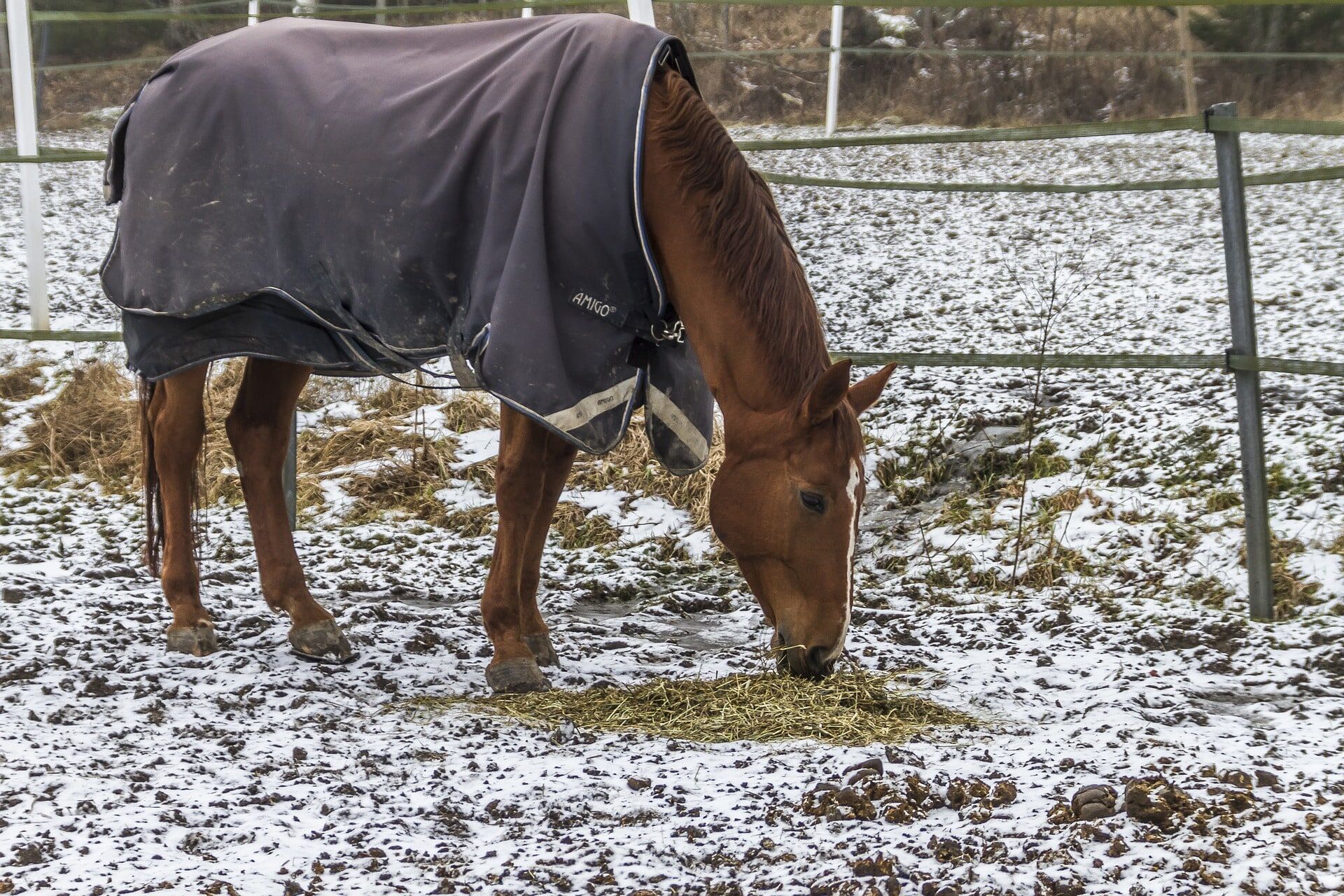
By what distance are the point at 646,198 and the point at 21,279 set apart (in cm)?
602

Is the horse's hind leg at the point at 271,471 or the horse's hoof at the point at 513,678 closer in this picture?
the horse's hoof at the point at 513,678

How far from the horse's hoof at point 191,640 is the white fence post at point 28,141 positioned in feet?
11.1

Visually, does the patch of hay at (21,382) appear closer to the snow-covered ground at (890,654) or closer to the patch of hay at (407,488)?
the snow-covered ground at (890,654)

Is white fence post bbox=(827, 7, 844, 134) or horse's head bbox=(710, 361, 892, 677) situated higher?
white fence post bbox=(827, 7, 844, 134)

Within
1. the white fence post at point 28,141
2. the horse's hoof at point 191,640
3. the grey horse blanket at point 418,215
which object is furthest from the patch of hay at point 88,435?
the grey horse blanket at point 418,215

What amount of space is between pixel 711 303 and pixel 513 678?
1139mm

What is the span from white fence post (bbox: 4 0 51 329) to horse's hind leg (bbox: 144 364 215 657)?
2899 mm

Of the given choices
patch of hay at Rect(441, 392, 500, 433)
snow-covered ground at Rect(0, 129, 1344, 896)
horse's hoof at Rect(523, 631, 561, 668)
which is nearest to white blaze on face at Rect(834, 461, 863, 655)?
snow-covered ground at Rect(0, 129, 1344, 896)

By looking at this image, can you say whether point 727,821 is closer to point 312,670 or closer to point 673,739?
point 673,739

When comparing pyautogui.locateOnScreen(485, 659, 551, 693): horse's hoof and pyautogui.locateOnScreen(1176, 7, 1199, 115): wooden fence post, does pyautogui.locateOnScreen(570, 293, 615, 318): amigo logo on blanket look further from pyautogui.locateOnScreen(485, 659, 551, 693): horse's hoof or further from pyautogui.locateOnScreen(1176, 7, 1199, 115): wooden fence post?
pyautogui.locateOnScreen(1176, 7, 1199, 115): wooden fence post

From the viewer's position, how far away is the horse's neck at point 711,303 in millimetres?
2988

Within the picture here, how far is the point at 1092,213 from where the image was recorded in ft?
22.7

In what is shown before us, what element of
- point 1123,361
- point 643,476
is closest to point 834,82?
point 643,476

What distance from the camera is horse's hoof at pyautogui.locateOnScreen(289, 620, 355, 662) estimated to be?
3.58 m
